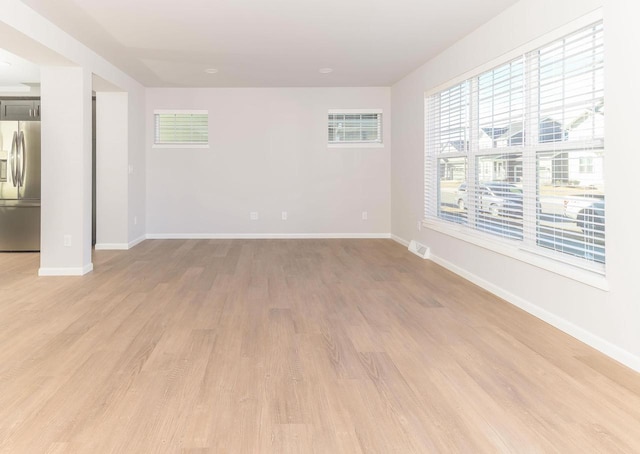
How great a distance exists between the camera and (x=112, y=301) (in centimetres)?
378

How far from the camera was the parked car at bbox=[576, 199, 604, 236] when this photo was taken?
9.20 feet

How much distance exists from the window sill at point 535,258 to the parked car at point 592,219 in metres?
0.25

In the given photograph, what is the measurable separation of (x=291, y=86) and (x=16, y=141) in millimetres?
3876

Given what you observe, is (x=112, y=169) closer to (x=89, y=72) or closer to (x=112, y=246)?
(x=112, y=246)

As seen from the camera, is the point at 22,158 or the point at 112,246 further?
the point at 112,246

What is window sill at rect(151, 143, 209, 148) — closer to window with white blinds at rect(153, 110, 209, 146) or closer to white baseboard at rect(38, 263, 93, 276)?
window with white blinds at rect(153, 110, 209, 146)

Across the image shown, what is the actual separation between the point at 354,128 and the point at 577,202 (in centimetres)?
498

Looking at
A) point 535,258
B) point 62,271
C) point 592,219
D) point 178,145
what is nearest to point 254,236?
point 178,145

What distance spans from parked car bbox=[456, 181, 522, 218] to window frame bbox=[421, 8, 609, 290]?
0.24 m

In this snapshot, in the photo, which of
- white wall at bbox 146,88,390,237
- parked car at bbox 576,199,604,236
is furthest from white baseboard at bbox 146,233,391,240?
parked car at bbox 576,199,604,236

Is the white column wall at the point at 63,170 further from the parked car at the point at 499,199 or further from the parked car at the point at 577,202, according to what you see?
the parked car at the point at 577,202

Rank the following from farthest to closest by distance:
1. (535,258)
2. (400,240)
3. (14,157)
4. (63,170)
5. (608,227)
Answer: (400,240), (14,157), (63,170), (535,258), (608,227)

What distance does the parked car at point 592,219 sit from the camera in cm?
280

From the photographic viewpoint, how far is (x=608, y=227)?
266 centimetres
